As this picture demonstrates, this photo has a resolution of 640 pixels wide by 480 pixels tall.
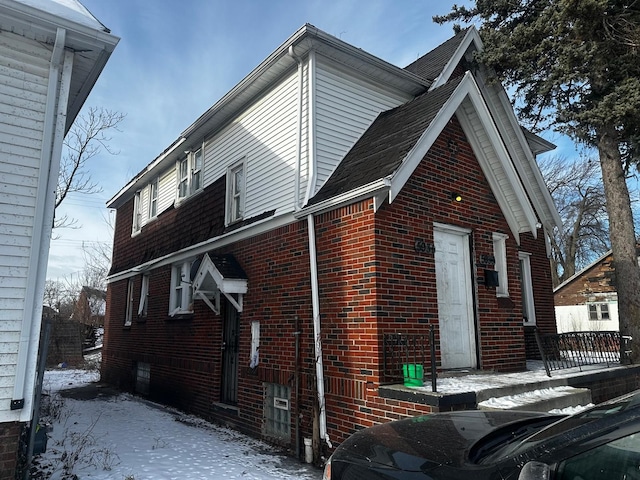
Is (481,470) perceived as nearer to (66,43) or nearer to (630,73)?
(66,43)

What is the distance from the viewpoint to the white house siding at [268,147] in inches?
313

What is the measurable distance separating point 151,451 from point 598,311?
28297mm

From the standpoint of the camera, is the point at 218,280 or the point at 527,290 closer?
the point at 218,280

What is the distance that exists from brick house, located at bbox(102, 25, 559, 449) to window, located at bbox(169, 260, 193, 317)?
0.11 meters

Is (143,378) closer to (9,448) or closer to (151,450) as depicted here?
(151,450)

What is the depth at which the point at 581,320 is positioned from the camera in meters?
27.6

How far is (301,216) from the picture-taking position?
7250 mm

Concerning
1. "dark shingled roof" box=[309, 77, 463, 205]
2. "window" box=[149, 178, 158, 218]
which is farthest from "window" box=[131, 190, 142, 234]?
"dark shingled roof" box=[309, 77, 463, 205]

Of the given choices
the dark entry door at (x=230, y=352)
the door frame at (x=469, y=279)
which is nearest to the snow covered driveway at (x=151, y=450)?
the dark entry door at (x=230, y=352)

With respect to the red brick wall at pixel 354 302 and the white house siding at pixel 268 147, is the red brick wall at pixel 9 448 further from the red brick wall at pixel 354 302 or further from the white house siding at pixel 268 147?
the white house siding at pixel 268 147

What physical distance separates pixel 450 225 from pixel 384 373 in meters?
2.84

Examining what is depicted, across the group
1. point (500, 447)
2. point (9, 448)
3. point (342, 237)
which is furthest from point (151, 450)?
point (500, 447)

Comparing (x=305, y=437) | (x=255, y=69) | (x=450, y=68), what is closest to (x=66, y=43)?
(x=255, y=69)

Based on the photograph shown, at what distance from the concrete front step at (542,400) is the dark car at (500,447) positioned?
1.70m
